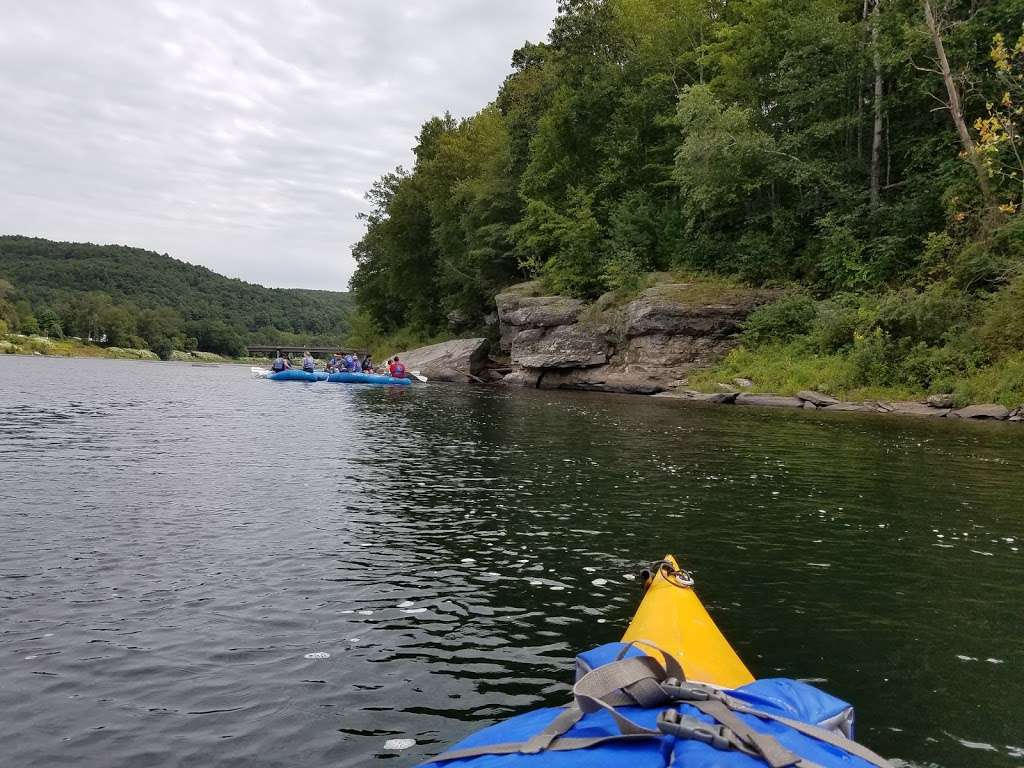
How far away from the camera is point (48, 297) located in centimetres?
13688

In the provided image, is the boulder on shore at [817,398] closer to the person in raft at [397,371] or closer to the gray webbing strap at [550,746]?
the person in raft at [397,371]

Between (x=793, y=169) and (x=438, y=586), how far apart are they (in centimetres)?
3153

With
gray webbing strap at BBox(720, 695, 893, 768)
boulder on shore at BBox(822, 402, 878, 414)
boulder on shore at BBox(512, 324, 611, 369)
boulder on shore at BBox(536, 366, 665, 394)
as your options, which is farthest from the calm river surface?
boulder on shore at BBox(512, 324, 611, 369)

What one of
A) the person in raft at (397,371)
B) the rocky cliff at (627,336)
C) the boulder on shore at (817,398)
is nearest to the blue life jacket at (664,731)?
the boulder on shore at (817,398)

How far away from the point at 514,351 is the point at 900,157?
72.3 feet

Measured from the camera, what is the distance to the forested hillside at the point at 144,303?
12506 cm

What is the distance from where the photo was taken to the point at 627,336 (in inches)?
1463

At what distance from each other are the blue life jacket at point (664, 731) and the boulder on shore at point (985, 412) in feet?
75.4

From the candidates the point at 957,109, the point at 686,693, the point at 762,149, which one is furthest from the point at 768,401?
the point at 686,693

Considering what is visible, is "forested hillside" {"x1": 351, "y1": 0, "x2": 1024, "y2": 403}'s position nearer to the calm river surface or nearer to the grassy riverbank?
the grassy riverbank

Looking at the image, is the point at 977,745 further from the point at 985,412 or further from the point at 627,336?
the point at 627,336

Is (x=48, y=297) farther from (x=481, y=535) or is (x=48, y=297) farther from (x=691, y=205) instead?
(x=481, y=535)

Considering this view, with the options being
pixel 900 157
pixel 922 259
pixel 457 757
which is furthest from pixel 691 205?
pixel 457 757

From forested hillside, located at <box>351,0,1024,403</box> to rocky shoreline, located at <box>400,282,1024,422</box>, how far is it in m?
1.70
